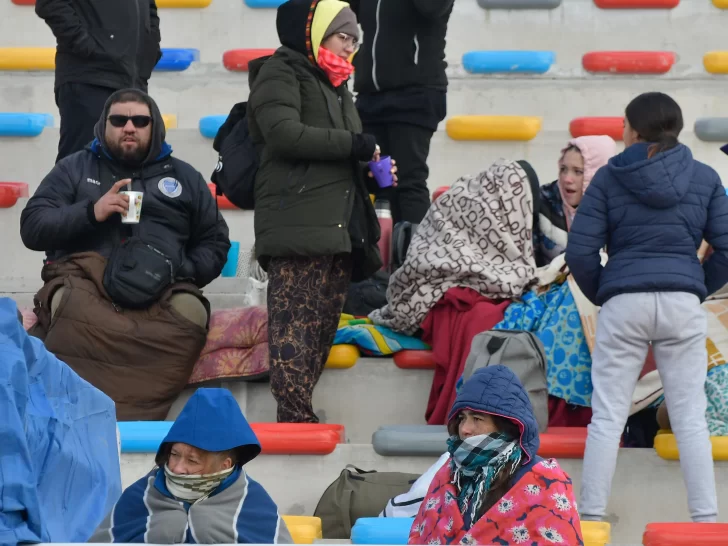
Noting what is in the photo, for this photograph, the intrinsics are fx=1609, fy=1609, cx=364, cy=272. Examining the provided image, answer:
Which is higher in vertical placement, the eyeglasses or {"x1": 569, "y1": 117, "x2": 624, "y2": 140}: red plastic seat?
the eyeglasses

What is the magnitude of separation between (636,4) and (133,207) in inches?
172

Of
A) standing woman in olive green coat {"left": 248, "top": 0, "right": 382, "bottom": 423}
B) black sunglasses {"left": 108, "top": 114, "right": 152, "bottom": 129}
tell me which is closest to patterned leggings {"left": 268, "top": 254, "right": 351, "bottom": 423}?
standing woman in olive green coat {"left": 248, "top": 0, "right": 382, "bottom": 423}

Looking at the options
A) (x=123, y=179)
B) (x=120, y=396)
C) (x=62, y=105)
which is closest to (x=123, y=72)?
(x=62, y=105)

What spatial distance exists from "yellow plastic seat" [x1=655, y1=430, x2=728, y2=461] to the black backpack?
1.86 meters

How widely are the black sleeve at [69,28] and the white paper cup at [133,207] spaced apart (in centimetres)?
131

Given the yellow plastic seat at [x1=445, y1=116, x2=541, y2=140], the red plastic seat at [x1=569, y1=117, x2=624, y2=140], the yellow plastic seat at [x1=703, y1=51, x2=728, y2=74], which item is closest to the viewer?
the yellow plastic seat at [x1=445, y1=116, x2=541, y2=140]

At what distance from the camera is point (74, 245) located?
6391 millimetres

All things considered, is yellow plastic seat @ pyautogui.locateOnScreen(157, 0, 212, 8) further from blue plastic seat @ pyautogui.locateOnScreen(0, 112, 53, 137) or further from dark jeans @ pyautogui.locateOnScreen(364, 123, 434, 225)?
dark jeans @ pyautogui.locateOnScreen(364, 123, 434, 225)

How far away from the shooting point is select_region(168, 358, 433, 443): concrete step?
6441 millimetres

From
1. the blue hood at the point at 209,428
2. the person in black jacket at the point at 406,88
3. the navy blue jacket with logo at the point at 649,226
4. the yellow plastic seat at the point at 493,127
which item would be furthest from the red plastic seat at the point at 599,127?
the blue hood at the point at 209,428

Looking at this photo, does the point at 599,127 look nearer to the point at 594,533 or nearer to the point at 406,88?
the point at 406,88

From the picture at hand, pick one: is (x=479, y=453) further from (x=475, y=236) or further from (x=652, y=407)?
(x=475, y=236)

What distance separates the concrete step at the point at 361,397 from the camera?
6.44 meters

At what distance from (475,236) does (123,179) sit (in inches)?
57.1
